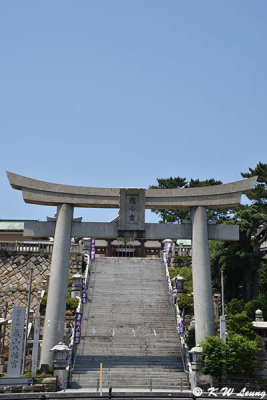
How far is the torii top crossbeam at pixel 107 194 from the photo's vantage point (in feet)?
78.7

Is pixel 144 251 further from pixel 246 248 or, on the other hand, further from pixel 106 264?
pixel 246 248

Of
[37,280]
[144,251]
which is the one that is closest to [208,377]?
[37,280]

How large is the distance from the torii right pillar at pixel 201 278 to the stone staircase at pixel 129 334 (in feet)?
7.90

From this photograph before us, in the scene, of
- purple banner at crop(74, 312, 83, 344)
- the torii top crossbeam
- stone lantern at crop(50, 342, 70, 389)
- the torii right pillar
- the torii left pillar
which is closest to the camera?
stone lantern at crop(50, 342, 70, 389)

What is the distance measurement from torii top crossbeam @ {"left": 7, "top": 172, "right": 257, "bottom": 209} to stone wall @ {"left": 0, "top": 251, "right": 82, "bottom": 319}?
11.8m

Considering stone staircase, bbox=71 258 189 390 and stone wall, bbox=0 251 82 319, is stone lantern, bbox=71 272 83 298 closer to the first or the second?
stone staircase, bbox=71 258 189 390

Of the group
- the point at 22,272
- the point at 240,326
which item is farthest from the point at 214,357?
the point at 22,272

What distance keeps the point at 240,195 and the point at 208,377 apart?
9.49 meters

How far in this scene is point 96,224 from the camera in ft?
79.3

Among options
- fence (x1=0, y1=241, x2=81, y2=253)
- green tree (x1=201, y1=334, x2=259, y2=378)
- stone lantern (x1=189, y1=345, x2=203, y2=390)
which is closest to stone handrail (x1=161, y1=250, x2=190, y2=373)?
stone lantern (x1=189, y1=345, x2=203, y2=390)

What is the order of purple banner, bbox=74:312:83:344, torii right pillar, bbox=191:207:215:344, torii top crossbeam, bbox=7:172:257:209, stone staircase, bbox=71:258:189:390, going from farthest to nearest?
torii top crossbeam, bbox=7:172:257:209 → purple banner, bbox=74:312:83:344 → torii right pillar, bbox=191:207:215:344 → stone staircase, bbox=71:258:189:390

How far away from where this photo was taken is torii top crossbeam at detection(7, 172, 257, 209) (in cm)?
2400

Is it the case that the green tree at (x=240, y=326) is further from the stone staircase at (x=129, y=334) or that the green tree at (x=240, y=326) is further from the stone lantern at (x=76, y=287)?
the stone lantern at (x=76, y=287)

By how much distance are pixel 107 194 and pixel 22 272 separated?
14759 millimetres
